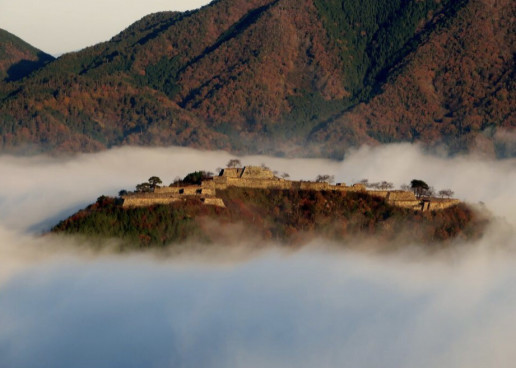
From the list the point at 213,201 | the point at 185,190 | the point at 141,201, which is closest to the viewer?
the point at 141,201

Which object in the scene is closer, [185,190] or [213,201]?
[213,201]

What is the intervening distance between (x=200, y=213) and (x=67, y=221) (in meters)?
18.3

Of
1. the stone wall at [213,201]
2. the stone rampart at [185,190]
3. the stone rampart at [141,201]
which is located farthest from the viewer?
the stone rampart at [185,190]

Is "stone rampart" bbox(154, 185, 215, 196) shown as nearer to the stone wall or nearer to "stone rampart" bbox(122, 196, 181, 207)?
the stone wall

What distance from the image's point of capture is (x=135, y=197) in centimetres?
19188

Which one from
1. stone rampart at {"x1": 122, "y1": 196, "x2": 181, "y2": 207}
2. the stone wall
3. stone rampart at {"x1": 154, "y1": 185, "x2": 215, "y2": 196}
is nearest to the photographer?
stone rampart at {"x1": 122, "y1": 196, "x2": 181, "y2": 207}

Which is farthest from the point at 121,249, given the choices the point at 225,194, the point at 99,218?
the point at 225,194

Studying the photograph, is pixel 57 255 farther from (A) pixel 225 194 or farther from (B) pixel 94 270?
(A) pixel 225 194

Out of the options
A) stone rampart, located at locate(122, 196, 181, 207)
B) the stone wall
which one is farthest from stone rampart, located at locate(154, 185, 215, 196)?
stone rampart, located at locate(122, 196, 181, 207)

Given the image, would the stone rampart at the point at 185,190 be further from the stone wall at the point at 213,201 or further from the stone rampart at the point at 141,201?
the stone rampart at the point at 141,201

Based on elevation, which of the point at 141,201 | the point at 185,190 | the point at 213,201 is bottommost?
the point at 141,201

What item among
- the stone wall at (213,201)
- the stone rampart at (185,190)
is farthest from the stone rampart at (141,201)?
the stone wall at (213,201)

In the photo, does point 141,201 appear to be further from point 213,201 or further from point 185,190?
point 213,201

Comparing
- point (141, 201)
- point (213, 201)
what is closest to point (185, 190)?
point (213, 201)
